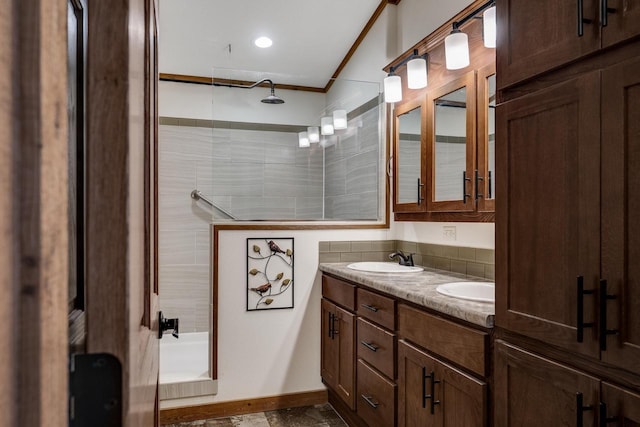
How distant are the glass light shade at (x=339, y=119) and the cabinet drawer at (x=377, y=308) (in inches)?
54.5

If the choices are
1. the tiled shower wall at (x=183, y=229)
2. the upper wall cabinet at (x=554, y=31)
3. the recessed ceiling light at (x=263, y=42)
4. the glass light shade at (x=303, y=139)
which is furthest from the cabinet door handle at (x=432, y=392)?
the recessed ceiling light at (x=263, y=42)

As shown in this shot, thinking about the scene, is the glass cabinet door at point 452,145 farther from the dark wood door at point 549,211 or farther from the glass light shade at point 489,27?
the dark wood door at point 549,211

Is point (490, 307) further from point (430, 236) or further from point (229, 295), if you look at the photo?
point (229, 295)

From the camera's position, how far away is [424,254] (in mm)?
2816

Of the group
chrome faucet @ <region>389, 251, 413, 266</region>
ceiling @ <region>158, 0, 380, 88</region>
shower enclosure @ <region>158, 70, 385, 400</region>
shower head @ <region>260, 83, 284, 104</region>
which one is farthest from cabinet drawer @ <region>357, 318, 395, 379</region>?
ceiling @ <region>158, 0, 380, 88</region>

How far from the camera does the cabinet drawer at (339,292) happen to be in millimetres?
2508

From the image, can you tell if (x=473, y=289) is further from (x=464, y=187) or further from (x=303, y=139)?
(x=303, y=139)

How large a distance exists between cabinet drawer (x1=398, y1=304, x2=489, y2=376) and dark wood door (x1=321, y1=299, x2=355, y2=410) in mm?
610

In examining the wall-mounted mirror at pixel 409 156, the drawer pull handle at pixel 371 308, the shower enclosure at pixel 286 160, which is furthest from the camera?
the shower enclosure at pixel 286 160

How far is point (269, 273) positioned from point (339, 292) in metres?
0.50

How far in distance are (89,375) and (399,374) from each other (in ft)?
5.83

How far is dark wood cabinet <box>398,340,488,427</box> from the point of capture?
152cm

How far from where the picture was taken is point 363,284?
2.35 m

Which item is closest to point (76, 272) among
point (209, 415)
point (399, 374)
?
point (399, 374)
